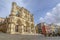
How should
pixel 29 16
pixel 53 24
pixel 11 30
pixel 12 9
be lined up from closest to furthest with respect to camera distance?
pixel 11 30 < pixel 12 9 < pixel 29 16 < pixel 53 24

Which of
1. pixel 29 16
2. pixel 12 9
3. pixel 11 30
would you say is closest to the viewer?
pixel 11 30

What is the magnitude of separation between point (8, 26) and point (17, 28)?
540 cm

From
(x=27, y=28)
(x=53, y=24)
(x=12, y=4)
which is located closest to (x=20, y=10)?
(x=12, y=4)

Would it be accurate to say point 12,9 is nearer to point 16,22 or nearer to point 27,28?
point 16,22

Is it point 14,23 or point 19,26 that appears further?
point 19,26

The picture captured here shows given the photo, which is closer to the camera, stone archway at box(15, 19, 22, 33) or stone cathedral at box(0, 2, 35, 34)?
stone cathedral at box(0, 2, 35, 34)

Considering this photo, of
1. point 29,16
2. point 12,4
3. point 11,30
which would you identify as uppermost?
point 12,4

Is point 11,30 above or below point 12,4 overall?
below

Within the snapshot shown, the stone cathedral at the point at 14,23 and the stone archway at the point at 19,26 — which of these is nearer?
the stone cathedral at the point at 14,23

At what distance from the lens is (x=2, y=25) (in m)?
38.2

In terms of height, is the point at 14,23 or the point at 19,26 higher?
the point at 14,23

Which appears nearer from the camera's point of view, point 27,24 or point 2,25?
point 2,25

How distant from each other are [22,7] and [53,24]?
3182 cm

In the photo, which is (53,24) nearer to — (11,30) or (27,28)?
(27,28)
